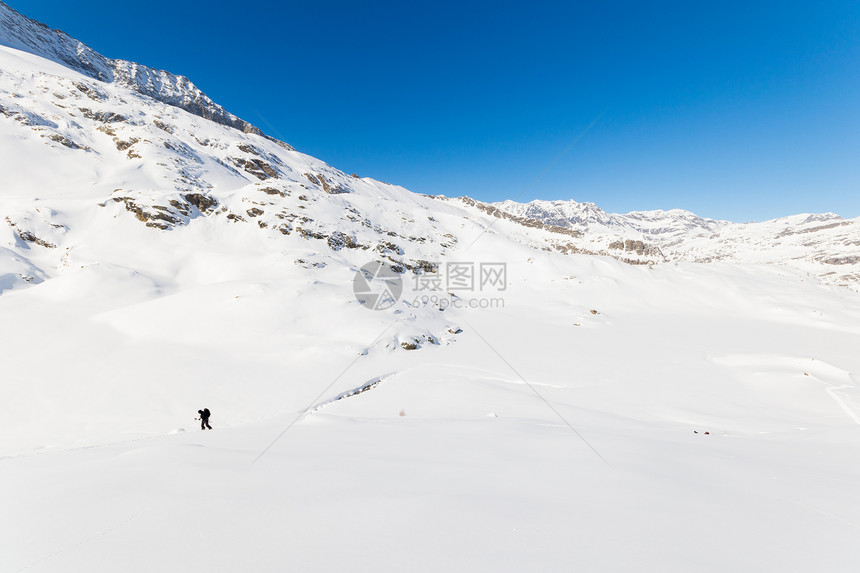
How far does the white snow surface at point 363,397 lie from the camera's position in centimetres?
266

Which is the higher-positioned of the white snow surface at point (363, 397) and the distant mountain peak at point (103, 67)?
the distant mountain peak at point (103, 67)

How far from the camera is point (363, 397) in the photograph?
1404cm

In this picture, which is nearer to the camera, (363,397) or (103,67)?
(363,397)

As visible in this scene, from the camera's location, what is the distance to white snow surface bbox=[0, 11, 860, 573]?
2664 mm

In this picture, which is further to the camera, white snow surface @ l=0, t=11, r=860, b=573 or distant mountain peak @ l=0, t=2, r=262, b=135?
distant mountain peak @ l=0, t=2, r=262, b=135

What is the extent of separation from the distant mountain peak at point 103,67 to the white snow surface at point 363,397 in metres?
71.5

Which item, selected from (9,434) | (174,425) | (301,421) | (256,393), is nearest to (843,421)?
(301,421)

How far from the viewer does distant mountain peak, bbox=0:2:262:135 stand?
89.5 m

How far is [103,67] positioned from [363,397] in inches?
6446

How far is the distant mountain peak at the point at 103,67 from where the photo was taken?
89.5 metres

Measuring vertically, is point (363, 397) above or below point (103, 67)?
below

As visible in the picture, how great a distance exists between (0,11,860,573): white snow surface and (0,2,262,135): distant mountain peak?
71.5 metres

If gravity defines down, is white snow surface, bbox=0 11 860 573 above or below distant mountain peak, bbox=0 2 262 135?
below

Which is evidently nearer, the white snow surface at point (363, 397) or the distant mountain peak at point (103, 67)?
the white snow surface at point (363, 397)
